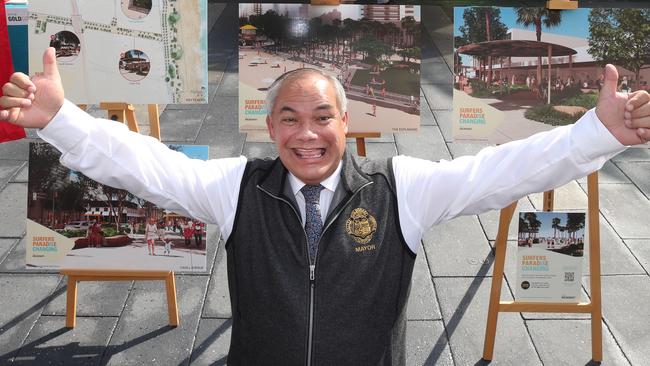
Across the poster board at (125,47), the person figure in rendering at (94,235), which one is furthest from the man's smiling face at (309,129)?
the person figure in rendering at (94,235)

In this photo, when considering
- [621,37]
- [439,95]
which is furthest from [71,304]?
[439,95]

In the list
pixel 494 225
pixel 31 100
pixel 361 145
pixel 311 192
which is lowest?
pixel 494 225

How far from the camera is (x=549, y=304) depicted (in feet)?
13.1

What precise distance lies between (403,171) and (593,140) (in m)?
0.65

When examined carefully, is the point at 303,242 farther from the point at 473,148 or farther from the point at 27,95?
the point at 473,148

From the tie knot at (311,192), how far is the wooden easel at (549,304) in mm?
1635

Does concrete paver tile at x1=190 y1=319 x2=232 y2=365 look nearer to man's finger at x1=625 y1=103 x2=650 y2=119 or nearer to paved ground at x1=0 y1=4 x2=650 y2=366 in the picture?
paved ground at x1=0 y1=4 x2=650 y2=366

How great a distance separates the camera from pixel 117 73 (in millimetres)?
3705

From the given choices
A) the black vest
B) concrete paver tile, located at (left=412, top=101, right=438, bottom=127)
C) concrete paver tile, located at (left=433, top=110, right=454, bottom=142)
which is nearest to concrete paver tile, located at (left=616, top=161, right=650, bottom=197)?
concrete paver tile, located at (left=433, top=110, right=454, bottom=142)

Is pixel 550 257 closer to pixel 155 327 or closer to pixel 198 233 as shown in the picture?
pixel 198 233

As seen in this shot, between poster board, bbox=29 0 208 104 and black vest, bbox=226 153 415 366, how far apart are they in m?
1.38

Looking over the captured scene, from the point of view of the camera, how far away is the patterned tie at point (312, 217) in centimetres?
250

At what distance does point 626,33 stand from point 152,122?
2557mm

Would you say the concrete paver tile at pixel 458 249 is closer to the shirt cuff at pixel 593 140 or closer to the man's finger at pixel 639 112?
the shirt cuff at pixel 593 140
